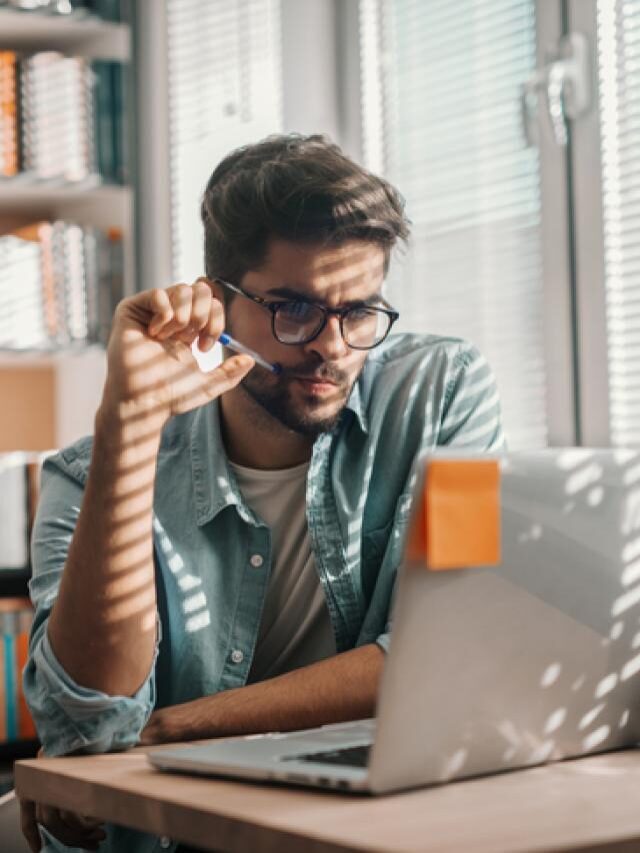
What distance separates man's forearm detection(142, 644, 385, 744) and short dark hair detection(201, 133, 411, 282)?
0.58 m

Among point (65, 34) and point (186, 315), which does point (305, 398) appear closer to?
point (186, 315)

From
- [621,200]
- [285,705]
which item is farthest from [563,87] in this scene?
[285,705]

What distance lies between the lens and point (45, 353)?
2785 millimetres

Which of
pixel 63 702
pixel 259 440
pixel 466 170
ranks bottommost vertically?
pixel 63 702

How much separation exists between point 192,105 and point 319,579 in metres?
1.76

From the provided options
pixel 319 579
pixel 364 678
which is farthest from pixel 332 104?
pixel 364 678

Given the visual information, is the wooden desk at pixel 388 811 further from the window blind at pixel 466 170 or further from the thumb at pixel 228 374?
the window blind at pixel 466 170

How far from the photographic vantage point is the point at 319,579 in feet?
5.16

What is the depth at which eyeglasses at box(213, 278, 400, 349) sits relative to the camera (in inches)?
63.6

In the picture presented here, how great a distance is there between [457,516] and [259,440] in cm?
81

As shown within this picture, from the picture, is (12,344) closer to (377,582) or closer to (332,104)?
(332,104)

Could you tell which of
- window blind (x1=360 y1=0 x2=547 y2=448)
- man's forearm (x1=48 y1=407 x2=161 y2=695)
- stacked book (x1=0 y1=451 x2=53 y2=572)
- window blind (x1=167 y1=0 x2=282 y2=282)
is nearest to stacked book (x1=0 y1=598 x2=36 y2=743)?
stacked book (x1=0 y1=451 x2=53 y2=572)

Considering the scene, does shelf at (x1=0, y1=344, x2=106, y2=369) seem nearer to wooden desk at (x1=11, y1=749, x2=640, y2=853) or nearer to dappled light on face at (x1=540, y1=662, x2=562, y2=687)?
wooden desk at (x1=11, y1=749, x2=640, y2=853)

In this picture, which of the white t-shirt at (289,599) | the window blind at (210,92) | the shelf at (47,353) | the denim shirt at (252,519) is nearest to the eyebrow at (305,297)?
the denim shirt at (252,519)
